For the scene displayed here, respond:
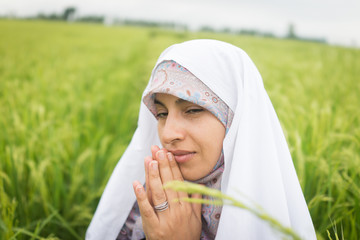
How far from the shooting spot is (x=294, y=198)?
0.96 m

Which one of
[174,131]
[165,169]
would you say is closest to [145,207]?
[165,169]

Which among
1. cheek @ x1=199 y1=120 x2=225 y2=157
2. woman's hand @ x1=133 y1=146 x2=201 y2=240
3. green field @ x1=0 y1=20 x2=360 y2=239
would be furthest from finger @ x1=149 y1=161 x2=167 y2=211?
green field @ x1=0 y1=20 x2=360 y2=239

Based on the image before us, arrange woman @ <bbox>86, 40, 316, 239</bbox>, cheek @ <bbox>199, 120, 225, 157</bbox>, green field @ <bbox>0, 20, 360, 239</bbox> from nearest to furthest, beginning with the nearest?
woman @ <bbox>86, 40, 316, 239</bbox>
cheek @ <bbox>199, 120, 225, 157</bbox>
green field @ <bbox>0, 20, 360, 239</bbox>

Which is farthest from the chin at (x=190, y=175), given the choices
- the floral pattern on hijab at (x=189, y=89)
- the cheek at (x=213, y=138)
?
the floral pattern on hijab at (x=189, y=89)

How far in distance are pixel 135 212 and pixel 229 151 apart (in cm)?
75

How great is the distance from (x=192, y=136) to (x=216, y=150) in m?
0.12

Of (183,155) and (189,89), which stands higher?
(189,89)

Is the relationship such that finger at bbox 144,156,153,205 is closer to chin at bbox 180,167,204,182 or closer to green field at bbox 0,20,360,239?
chin at bbox 180,167,204,182

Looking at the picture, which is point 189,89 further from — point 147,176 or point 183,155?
point 147,176

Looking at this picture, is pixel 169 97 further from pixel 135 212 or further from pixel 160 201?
pixel 135 212

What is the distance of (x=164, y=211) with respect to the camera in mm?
1053

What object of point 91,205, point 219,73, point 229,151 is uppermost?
point 219,73

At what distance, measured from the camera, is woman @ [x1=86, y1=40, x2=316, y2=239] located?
0.92 m

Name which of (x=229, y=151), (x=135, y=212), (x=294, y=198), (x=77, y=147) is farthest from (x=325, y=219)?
(x=77, y=147)
